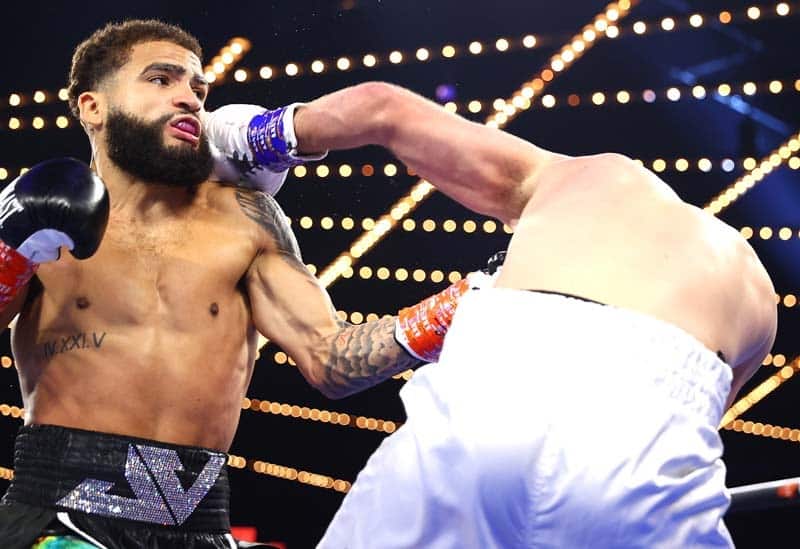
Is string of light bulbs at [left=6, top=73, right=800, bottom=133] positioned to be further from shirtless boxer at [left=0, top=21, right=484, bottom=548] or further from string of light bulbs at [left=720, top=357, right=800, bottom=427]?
shirtless boxer at [left=0, top=21, right=484, bottom=548]

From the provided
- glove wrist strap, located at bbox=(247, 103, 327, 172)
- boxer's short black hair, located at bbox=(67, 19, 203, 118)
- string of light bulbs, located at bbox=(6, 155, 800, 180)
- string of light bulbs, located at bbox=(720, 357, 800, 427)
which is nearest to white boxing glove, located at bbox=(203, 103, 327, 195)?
glove wrist strap, located at bbox=(247, 103, 327, 172)

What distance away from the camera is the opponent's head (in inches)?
108

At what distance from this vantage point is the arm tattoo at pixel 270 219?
2787mm

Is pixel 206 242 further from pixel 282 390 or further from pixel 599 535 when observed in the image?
pixel 282 390

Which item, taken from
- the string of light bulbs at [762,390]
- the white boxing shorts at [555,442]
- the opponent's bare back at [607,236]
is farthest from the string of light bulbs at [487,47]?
the white boxing shorts at [555,442]

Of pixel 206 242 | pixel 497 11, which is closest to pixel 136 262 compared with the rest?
pixel 206 242

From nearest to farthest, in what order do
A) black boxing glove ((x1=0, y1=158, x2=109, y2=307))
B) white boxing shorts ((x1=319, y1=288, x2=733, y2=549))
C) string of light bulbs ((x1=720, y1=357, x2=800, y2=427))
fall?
white boxing shorts ((x1=319, y1=288, x2=733, y2=549))
black boxing glove ((x1=0, y1=158, x2=109, y2=307))
string of light bulbs ((x1=720, y1=357, x2=800, y2=427))

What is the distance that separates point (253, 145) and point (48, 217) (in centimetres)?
54

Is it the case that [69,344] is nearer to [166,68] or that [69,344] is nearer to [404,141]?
[166,68]

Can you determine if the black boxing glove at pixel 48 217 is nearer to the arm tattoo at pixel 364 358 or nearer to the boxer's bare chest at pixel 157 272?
the boxer's bare chest at pixel 157 272

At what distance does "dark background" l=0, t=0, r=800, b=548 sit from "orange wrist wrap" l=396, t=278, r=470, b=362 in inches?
79.7

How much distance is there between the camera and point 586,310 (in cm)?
174

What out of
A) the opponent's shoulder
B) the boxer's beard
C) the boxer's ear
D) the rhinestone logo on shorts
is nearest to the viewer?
the opponent's shoulder

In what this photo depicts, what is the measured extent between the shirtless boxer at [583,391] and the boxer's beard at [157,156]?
1060 mm
